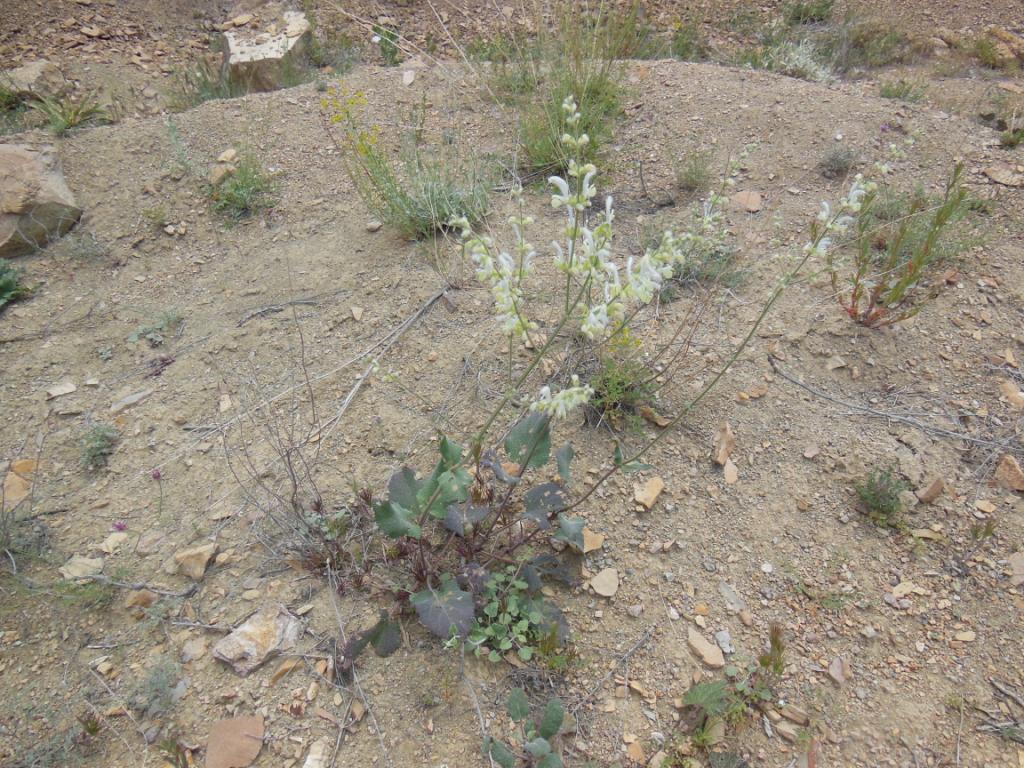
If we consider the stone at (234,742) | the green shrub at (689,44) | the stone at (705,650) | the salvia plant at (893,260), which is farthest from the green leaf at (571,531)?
the green shrub at (689,44)

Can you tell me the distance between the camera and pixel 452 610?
6.15 ft

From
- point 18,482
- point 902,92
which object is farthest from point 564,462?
point 902,92

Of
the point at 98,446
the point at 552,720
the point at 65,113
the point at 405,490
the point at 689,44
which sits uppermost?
the point at 65,113

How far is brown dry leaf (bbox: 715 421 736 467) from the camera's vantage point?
2.56 metres

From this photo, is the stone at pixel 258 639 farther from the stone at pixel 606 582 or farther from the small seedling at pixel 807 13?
the small seedling at pixel 807 13

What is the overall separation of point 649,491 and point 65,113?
16.1 feet

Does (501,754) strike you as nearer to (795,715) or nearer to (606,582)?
(606,582)

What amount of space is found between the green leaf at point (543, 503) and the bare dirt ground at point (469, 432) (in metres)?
0.27

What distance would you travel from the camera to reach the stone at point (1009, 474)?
246cm

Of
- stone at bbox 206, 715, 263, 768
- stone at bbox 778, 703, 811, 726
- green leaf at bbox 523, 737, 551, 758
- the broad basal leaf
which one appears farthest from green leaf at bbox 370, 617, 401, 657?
stone at bbox 778, 703, 811, 726

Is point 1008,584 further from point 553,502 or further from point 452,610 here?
point 452,610

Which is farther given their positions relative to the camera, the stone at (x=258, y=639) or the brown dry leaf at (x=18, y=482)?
the brown dry leaf at (x=18, y=482)

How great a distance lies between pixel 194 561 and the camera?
2248 mm

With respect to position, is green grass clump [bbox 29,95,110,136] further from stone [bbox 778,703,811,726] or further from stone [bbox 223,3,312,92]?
stone [bbox 778,703,811,726]
